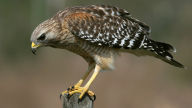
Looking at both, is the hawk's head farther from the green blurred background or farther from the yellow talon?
the green blurred background

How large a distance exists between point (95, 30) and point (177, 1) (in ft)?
58.3

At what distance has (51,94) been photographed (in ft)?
38.1

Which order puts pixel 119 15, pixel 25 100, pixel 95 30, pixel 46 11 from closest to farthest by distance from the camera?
1. pixel 95 30
2. pixel 119 15
3. pixel 25 100
4. pixel 46 11

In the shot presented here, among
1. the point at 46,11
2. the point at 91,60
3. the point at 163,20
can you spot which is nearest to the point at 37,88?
the point at 91,60

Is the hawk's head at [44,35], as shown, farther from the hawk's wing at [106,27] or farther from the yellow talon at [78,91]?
the yellow talon at [78,91]

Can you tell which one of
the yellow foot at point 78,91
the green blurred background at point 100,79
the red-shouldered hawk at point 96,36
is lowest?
the green blurred background at point 100,79

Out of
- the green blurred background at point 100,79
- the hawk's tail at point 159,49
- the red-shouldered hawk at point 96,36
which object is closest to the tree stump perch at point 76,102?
the red-shouldered hawk at point 96,36

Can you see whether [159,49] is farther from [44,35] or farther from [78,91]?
[44,35]

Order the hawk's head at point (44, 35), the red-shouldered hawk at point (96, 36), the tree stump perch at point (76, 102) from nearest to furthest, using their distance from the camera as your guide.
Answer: the tree stump perch at point (76, 102) → the hawk's head at point (44, 35) → the red-shouldered hawk at point (96, 36)

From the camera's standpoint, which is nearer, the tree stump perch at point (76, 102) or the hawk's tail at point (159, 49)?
the tree stump perch at point (76, 102)

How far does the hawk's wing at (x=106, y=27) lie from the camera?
22.3 ft

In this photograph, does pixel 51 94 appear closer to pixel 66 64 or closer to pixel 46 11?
pixel 66 64

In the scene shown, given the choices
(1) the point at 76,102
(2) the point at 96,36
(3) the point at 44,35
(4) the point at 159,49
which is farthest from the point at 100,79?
(1) the point at 76,102

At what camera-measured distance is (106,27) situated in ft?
23.3
